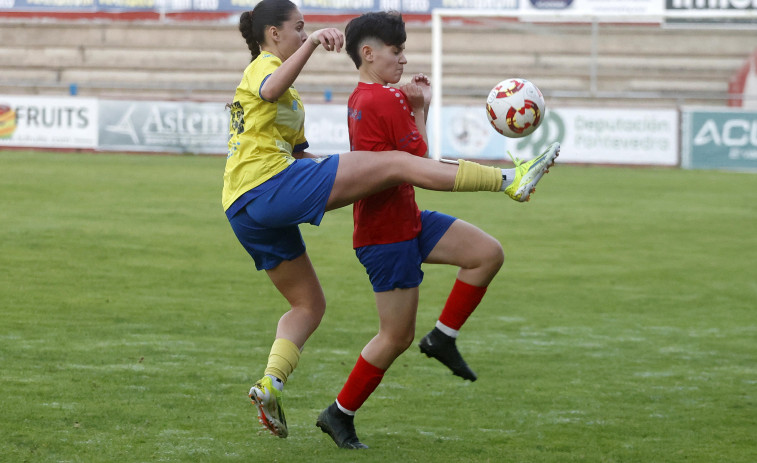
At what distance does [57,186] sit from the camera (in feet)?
52.0

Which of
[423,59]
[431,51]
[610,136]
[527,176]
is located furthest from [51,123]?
[527,176]

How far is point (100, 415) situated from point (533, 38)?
78.0 ft

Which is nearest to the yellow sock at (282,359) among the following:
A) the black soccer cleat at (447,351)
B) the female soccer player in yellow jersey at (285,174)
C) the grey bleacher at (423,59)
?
the female soccer player in yellow jersey at (285,174)

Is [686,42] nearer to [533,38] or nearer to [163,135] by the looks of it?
[533,38]

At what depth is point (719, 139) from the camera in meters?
21.6

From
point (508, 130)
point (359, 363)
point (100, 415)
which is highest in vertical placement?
point (508, 130)

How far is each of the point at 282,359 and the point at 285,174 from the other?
778 millimetres

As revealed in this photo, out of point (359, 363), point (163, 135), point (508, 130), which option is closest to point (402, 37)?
point (508, 130)

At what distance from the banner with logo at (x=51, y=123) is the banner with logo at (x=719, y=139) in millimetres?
11914

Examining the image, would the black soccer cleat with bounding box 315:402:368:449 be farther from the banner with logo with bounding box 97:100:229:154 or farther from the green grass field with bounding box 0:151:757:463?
the banner with logo with bounding box 97:100:229:154

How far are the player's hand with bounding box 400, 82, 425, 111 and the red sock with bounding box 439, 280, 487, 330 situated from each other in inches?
36.1

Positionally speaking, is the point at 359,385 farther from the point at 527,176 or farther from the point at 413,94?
the point at 413,94

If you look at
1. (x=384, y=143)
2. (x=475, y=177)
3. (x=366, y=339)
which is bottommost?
(x=366, y=339)

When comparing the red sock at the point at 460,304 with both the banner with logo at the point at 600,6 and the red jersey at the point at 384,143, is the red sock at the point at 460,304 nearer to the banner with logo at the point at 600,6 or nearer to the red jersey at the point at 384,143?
the red jersey at the point at 384,143
